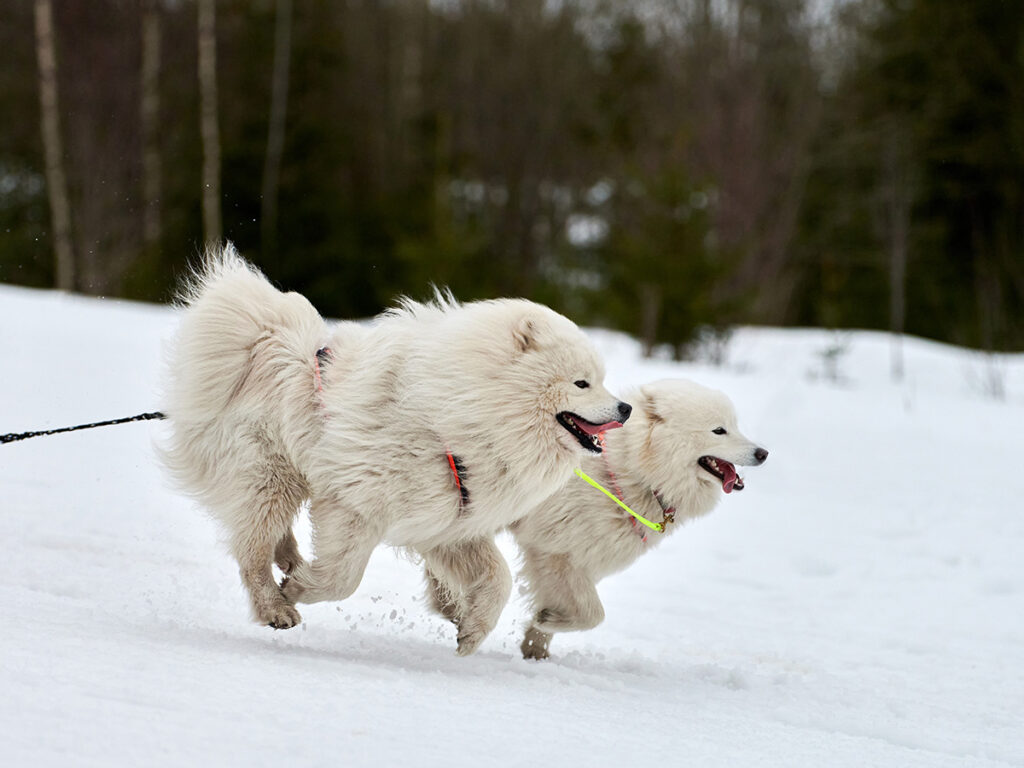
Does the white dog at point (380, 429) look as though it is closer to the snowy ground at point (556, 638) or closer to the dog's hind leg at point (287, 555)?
the dog's hind leg at point (287, 555)

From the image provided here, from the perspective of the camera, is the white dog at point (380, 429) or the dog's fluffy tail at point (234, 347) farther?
the dog's fluffy tail at point (234, 347)

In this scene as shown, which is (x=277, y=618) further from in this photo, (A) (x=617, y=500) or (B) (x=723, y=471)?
(B) (x=723, y=471)

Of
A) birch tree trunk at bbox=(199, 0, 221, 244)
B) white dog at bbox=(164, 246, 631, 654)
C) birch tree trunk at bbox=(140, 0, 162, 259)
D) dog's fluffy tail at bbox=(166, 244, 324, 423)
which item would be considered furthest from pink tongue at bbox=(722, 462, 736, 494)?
birch tree trunk at bbox=(140, 0, 162, 259)

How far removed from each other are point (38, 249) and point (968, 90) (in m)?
20.5

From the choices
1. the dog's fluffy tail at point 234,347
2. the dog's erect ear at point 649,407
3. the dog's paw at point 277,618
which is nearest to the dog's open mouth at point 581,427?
the dog's erect ear at point 649,407

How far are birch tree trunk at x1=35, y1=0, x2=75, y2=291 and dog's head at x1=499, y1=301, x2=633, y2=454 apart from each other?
15.2 m

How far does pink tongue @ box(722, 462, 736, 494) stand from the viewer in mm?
4719

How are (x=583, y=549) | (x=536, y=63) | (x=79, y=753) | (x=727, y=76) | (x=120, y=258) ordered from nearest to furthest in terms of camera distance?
1. (x=79, y=753)
2. (x=583, y=549)
3. (x=120, y=258)
4. (x=727, y=76)
5. (x=536, y=63)

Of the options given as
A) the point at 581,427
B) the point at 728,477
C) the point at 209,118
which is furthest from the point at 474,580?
the point at 209,118

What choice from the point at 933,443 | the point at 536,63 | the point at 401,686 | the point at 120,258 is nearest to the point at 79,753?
the point at 401,686

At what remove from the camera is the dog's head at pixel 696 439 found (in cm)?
470

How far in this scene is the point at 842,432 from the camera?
10719 millimetres

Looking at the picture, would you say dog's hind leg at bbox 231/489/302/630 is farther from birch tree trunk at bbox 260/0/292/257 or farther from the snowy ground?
birch tree trunk at bbox 260/0/292/257

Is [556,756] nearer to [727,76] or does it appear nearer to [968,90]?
[727,76]
